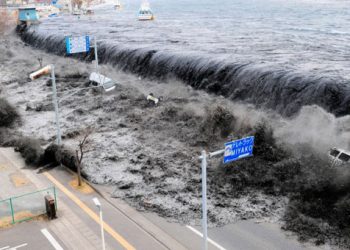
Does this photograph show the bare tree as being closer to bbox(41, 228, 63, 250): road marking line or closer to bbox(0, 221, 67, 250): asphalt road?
bbox(0, 221, 67, 250): asphalt road

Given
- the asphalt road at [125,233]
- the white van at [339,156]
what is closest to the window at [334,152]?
the white van at [339,156]

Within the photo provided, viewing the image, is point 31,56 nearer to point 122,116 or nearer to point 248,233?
point 122,116

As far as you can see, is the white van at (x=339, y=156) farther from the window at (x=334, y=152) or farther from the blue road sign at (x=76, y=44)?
the blue road sign at (x=76, y=44)

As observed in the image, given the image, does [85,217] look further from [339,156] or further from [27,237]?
[339,156]

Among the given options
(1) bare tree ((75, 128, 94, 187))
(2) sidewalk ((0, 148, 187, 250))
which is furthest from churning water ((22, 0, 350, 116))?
(2) sidewalk ((0, 148, 187, 250))

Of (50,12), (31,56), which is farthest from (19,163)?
(50,12)

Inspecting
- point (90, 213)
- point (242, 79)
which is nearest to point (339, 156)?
A: point (90, 213)
